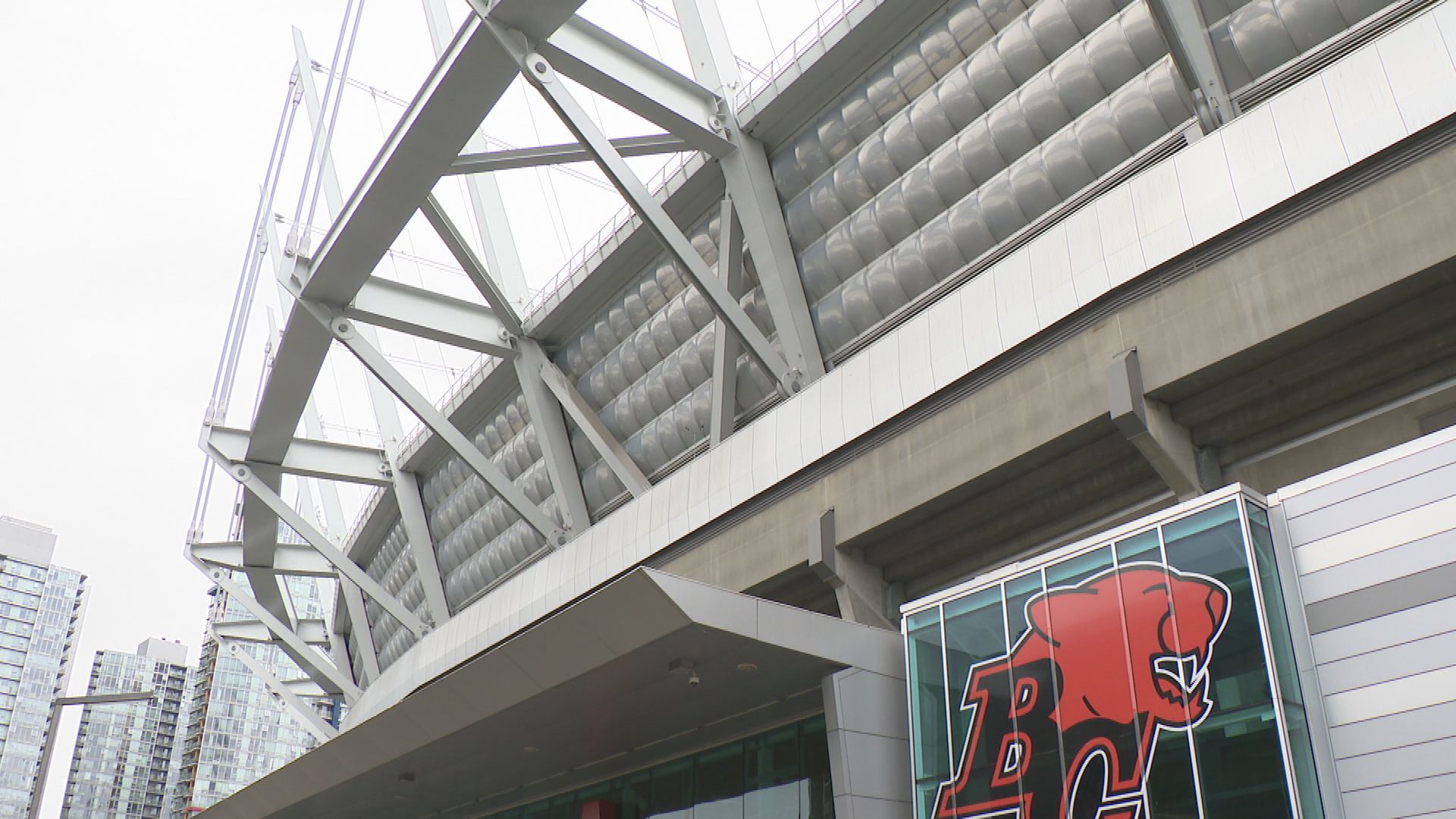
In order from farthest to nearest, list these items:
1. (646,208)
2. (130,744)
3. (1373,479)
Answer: (130,744), (646,208), (1373,479)

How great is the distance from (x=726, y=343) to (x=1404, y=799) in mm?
15338

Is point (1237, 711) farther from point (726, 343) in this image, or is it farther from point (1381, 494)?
point (726, 343)

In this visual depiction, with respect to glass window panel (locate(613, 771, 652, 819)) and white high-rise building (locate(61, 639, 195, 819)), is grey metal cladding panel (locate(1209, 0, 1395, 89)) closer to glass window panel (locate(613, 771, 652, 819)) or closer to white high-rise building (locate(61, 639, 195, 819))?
glass window panel (locate(613, 771, 652, 819))

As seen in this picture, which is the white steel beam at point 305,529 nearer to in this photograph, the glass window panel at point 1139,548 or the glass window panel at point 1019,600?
the glass window panel at point 1019,600

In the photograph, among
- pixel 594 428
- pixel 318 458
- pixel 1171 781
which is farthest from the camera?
pixel 318 458

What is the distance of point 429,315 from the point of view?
29234 mm

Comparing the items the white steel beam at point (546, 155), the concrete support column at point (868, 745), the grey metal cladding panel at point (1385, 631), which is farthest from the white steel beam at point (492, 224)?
the grey metal cladding panel at point (1385, 631)

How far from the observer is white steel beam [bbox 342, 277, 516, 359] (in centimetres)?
2861

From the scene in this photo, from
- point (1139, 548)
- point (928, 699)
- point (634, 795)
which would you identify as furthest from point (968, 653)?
point (634, 795)

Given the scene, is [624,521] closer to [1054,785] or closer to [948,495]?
[948,495]

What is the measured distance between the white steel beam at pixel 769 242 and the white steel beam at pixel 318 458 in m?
19.5

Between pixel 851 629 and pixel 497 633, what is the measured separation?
15058 millimetres

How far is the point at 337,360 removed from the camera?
150 feet

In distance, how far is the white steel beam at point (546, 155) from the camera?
23.5m
